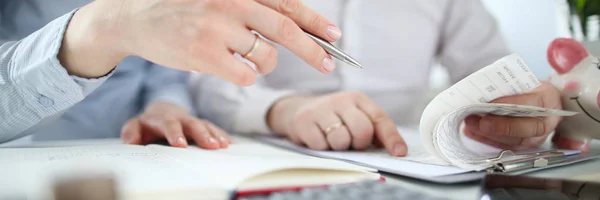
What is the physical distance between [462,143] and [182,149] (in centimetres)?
30

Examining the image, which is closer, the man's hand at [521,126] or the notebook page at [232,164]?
the notebook page at [232,164]

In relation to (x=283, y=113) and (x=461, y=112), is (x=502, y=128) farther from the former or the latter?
(x=283, y=113)

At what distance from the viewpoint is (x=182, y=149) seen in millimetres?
486

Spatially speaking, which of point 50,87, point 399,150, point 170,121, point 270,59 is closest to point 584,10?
point 399,150

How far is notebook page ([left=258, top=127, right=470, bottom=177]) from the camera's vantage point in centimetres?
38

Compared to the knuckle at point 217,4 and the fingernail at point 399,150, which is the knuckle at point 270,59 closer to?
the knuckle at point 217,4

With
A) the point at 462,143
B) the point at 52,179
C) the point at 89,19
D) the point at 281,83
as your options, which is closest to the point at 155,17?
the point at 89,19

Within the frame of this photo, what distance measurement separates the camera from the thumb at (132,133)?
0.55 meters

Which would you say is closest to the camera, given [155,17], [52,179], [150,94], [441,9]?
[52,179]

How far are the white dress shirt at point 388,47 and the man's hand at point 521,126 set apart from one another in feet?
1.31

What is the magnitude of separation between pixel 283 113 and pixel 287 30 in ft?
0.93

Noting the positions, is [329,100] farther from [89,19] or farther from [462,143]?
[89,19]

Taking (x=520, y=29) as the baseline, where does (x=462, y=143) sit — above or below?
below

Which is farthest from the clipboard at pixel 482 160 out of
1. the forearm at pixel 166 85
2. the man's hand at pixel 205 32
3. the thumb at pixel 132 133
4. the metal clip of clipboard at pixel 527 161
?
the forearm at pixel 166 85
